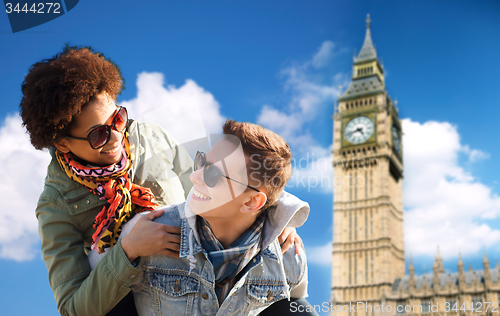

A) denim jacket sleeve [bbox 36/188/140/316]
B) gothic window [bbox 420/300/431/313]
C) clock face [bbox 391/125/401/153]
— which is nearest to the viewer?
denim jacket sleeve [bbox 36/188/140/316]

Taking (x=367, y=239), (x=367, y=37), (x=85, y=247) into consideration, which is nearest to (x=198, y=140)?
(x=85, y=247)

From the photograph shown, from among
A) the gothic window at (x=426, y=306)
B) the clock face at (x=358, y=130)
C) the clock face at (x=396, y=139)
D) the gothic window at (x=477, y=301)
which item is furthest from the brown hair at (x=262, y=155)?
the clock face at (x=396, y=139)

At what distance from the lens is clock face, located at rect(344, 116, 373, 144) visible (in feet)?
106

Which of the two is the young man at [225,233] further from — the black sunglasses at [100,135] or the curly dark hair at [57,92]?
the curly dark hair at [57,92]

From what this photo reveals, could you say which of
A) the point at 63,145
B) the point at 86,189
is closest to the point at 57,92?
the point at 63,145

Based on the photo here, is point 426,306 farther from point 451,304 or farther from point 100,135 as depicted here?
point 100,135

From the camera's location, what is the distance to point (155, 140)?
2.10m

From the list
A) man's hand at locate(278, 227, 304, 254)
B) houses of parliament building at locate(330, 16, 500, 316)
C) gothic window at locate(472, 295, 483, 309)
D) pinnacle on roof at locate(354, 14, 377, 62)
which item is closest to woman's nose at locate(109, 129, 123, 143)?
man's hand at locate(278, 227, 304, 254)

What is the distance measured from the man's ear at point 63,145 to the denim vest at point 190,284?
1.44 ft

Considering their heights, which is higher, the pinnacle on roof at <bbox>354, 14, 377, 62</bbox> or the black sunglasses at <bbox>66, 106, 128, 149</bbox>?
the pinnacle on roof at <bbox>354, 14, 377, 62</bbox>

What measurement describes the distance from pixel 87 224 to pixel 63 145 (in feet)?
1.01

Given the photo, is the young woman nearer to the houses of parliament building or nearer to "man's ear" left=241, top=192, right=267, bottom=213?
"man's ear" left=241, top=192, right=267, bottom=213

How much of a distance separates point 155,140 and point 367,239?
1201 inches

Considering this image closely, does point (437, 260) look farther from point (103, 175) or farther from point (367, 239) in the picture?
point (103, 175)
